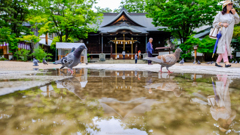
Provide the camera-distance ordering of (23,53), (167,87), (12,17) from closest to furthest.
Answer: (167,87) < (23,53) < (12,17)

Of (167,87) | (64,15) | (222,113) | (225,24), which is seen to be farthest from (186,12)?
(222,113)

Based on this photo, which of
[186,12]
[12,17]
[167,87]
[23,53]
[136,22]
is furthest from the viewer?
[136,22]

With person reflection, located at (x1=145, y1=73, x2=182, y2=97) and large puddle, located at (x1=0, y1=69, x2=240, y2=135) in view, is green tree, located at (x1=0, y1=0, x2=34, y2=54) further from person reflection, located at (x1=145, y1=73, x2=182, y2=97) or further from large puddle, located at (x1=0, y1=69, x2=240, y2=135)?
large puddle, located at (x1=0, y1=69, x2=240, y2=135)

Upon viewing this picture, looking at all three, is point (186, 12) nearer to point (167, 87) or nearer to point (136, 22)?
point (136, 22)

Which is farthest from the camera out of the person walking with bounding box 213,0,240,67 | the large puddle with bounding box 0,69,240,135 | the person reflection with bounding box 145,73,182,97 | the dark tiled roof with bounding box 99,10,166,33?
the dark tiled roof with bounding box 99,10,166,33

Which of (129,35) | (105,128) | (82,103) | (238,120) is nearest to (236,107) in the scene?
(238,120)

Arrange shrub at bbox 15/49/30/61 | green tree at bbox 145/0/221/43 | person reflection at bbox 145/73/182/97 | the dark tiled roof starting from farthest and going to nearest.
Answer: the dark tiled roof, shrub at bbox 15/49/30/61, green tree at bbox 145/0/221/43, person reflection at bbox 145/73/182/97

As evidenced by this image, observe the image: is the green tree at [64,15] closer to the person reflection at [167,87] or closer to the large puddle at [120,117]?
the person reflection at [167,87]

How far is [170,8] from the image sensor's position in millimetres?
16266

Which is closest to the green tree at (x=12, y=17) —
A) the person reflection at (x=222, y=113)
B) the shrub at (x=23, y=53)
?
the shrub at (x=23, y=53)

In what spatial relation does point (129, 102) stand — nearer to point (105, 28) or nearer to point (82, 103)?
point (82, 103)

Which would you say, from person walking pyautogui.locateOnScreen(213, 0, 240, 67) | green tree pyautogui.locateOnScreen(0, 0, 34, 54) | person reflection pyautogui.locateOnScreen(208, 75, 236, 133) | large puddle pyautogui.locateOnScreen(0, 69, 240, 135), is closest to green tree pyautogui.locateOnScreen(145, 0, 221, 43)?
person walking pyautogui.locateOnScreen(213, 0, 240, 67)

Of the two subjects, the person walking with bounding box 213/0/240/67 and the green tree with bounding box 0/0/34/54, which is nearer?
the person walking with bounding box 213/0/240/67

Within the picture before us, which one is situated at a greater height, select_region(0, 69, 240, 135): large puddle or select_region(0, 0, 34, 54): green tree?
select_region(0, 0, 34, 54): green tree
